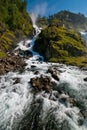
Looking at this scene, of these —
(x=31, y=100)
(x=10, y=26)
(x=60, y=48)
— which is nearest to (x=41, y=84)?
(x=31, y=100)

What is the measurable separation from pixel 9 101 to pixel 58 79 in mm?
15850

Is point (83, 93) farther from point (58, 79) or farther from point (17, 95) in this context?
point (17, 95)

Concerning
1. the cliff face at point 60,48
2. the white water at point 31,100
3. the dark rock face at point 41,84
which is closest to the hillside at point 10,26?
the cliff face at point 60,48

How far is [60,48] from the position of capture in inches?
3686

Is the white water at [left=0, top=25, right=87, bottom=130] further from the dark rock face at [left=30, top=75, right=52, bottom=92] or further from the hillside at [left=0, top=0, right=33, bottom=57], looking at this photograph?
the hillside at [left=0, top=0, right=33, bottom=57]

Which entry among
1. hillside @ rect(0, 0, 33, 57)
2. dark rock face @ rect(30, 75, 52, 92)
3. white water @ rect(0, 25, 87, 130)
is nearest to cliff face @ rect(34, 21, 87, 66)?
hillside @ rect(0, 0, 33, 57)

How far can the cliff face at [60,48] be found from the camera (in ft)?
280

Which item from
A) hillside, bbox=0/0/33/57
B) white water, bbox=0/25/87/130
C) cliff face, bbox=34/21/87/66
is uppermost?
hillside, bbox=0/0/33/57

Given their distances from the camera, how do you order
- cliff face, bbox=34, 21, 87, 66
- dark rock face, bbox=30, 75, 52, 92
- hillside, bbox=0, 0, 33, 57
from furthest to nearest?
1. hillside, bbox=0, 0, 33, 57
2. cliff face, bbox=34, 21, 87, 66
3. dark rock face, bbox=30, 75, 52, 92

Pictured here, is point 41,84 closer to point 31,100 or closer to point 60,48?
point 31,100

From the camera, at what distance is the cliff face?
8538 centimetres

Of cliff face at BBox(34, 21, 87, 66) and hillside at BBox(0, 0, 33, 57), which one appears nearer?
cliff face at BBox(34, 21, 87, 66)

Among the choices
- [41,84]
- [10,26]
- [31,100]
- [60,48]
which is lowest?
[31,100]

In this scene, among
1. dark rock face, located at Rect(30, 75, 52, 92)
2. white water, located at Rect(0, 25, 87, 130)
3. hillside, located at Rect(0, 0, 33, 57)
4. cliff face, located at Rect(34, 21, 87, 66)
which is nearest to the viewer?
white water, located at Rect(0, 25, 87, 130)
